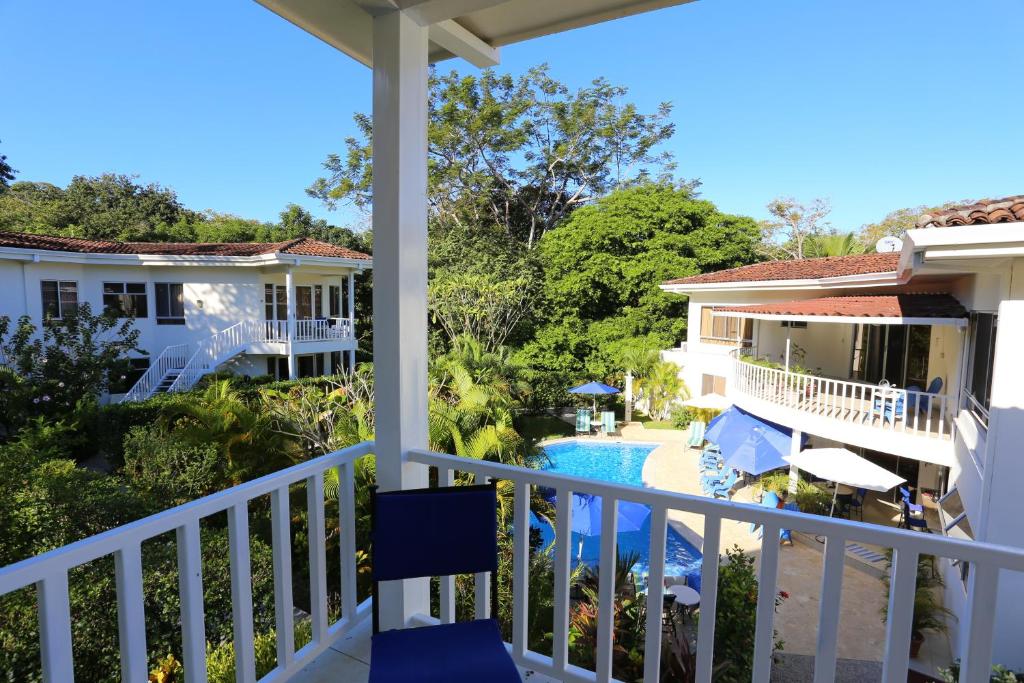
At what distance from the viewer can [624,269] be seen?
1803 cm

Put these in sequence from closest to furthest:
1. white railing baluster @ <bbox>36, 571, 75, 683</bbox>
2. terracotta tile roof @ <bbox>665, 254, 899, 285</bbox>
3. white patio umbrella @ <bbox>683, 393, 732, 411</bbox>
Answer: white railing baluster @ <bbox>36, 571, 75, 683</bbox> → terracotta tile roof @ <bbox>665, 254, 899, 285</bbox> → white patio umbrella @ <bbox>683, 393, 732, 411</bbox>

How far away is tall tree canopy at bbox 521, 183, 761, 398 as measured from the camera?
1767 centimetres

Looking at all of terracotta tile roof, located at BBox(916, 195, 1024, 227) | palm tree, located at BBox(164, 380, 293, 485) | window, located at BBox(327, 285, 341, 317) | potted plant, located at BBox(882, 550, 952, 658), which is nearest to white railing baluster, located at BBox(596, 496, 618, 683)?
terracotta tile roof, located at BBox(916, 195, 1024, 227)

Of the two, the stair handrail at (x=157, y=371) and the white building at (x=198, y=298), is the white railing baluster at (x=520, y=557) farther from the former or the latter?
the white building at (x=198, y=298)

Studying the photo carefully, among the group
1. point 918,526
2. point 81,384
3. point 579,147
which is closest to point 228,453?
point 81,384

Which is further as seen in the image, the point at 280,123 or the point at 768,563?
the point at 280,123

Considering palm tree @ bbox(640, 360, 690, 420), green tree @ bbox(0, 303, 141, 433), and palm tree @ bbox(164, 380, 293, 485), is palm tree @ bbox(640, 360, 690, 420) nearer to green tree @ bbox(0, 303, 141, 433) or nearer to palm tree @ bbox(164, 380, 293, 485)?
palm tree @ bbox(164, 380, 293, 485)

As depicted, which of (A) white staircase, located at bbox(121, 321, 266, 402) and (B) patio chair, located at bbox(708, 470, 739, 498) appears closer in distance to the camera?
(B) patio chair, located at bbox(708, 470, 739, 498)

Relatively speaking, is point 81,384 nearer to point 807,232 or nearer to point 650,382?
point 650,382

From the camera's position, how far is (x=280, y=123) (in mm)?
28406

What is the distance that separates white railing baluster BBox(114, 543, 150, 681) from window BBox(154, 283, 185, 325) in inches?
634

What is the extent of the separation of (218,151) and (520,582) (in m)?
34.2

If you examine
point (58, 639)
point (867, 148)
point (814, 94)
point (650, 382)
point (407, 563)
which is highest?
point (814, 94)

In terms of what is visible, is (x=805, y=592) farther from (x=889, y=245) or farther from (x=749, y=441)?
(x=889, y=245)
